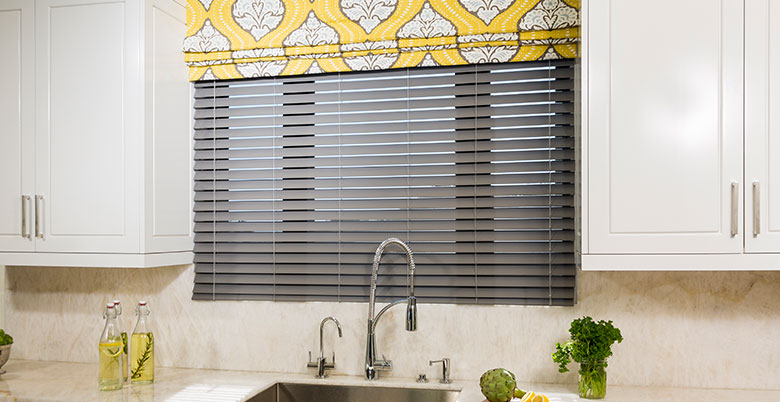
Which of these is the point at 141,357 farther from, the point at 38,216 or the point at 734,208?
the point at 734,208

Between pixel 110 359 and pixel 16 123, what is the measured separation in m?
0.93

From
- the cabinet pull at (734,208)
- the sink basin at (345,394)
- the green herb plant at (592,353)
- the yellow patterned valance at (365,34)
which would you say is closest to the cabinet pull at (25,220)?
the yellow patterned valance at (365,34)

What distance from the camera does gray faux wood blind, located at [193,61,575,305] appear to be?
2.29 meters

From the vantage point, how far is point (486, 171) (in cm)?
232

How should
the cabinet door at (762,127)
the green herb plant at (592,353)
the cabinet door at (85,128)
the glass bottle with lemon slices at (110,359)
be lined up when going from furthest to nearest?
the cabinet door at (85,128), the glass bottle with lemon slices at (110,359), the green herb plant at (592,353), the cabinet door at (762,127)

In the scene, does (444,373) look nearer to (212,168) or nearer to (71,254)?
(212,168)

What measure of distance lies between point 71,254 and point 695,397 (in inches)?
84.8

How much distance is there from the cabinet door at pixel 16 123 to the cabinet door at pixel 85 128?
0.04 m

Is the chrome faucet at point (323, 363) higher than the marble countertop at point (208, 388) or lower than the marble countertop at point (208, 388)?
higher

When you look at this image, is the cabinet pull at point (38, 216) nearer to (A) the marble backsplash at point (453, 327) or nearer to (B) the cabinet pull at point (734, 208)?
(A) the marble backsplash at point (453, 327)

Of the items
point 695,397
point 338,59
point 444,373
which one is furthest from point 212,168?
point 695,397

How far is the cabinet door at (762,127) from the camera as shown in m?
1.87

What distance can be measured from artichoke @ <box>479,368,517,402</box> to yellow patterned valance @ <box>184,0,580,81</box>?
1078 mm

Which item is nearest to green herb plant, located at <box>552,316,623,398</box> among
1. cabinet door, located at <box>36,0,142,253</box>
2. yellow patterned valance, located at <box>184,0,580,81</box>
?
yellow patterned valance, located at <box>184,0,580,81</box>
